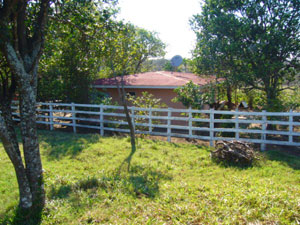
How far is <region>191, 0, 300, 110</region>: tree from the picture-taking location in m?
10.7

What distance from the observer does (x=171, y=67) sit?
30469mm

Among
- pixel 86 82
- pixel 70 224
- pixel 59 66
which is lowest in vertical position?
pixel 70 224

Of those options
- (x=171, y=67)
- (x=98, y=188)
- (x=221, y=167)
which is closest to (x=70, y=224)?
(x=98, y=188)

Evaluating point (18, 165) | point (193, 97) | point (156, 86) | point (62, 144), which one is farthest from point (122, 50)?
point (156, 86)

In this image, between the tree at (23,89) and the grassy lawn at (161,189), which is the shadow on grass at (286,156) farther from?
the tree at (23,89)

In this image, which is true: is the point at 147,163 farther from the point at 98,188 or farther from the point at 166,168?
the point at 98,188

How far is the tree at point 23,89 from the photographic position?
14.1ft

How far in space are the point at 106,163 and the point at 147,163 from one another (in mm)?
1135

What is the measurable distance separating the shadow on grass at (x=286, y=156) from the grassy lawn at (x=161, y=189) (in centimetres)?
3

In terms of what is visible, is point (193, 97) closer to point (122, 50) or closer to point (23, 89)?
point (122, 50)

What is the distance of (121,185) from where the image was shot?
5.61m

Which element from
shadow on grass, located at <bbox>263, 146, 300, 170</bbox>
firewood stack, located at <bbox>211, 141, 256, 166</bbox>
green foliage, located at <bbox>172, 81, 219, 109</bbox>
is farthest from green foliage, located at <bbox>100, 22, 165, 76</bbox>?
shadow on grass, located at <bbox>263, 146, 300, 170</bbox>

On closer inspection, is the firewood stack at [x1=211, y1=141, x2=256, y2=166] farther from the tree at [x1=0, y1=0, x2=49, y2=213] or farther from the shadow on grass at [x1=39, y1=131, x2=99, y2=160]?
the tree at [x1=0, y1=0, x2=49, y2=213]

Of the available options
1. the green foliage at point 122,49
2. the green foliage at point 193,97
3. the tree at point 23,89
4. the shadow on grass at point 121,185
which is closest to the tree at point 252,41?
the green foliage at point 193,97
